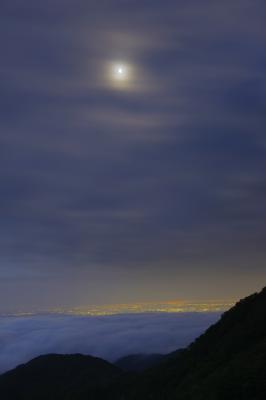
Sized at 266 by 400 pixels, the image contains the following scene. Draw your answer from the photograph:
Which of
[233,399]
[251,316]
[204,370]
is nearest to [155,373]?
[251,316]

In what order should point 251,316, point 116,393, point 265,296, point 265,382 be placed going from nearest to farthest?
point 265,382
point 251,316
point 265,296
point 116,393

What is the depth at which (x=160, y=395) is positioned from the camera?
103 meters

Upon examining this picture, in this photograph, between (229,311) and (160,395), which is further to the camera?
(229,311)

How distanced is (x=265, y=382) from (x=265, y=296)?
231 ft

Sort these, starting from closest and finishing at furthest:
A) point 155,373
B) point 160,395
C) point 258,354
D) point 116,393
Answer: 1. point 258,354
2. point 160,395
3. point 155,373
4. point 116,393

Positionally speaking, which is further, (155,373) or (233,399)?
(155,373)

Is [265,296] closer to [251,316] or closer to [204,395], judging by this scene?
[251,316]

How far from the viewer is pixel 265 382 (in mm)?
59938

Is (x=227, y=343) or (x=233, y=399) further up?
(x=227, y=343)

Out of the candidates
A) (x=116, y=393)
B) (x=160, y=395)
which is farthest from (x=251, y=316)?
(x=116, y=393)

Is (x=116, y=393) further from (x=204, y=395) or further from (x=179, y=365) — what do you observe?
(x=204, y=395)

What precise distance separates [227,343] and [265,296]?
2690 centimetres

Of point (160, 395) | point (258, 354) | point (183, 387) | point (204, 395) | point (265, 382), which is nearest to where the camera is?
point (265, 382)

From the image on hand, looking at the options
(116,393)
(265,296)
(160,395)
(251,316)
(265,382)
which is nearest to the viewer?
(265,382)
